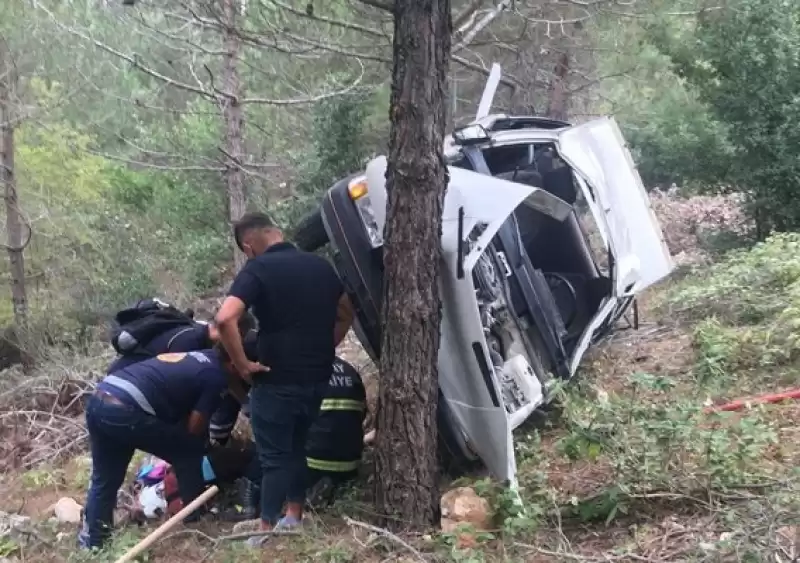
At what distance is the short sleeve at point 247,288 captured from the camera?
4387 mm

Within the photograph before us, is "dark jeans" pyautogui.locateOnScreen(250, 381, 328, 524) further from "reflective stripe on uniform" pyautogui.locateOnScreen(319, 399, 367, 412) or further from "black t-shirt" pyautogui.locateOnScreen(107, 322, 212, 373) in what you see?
"black t-shirt" pyautogui.locateOnScreen(107, 322, 212, 373)

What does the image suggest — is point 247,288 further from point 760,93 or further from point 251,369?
point 760,93

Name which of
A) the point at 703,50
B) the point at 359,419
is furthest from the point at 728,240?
the point at 359,419

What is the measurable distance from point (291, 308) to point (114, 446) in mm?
1391

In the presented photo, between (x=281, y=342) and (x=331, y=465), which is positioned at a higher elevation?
(x=281, y=342)

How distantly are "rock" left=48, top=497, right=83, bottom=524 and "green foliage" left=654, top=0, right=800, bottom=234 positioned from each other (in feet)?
26.6

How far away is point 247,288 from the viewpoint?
4.40 meters

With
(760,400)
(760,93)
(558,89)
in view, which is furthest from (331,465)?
(558,89)

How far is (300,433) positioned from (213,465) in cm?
110

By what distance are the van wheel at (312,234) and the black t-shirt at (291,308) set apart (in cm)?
80

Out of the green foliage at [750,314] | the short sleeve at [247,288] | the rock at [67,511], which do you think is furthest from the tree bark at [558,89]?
the short sleeve at [247,288]

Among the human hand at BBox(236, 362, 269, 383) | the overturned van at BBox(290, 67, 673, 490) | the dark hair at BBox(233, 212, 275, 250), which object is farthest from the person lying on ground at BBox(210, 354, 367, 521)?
the dark hair at BBox(233, 212, 275, 250)

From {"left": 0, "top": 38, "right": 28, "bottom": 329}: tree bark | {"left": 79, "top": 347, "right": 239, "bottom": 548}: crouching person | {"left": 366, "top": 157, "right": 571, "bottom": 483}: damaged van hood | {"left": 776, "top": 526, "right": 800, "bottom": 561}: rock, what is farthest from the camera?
{"left": 0, "top": 38, "right": 28, "bottom": 329}: tree bark

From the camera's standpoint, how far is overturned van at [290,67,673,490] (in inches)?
175
